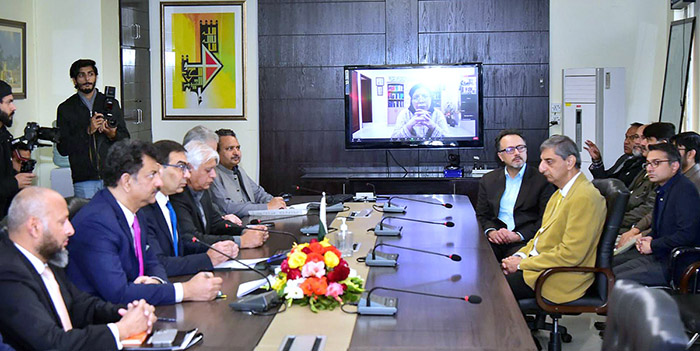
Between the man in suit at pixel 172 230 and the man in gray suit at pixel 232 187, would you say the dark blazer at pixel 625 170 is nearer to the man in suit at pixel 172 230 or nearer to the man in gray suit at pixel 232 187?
the man in gray suit at pixel 232 187

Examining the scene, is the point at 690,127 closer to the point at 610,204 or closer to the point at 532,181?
the point at 532,181

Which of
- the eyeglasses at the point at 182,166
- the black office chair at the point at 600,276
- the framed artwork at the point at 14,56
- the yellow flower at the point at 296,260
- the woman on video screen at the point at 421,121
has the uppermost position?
the framed artwork at the point at 14,56

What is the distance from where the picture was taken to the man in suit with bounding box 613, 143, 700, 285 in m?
4.79

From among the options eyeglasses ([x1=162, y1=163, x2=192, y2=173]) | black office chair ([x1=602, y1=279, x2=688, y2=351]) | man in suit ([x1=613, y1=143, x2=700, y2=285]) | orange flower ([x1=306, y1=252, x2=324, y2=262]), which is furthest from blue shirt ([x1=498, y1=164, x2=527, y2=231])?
black office chair ([x1=602, y1=279, x2=688, y2=351])

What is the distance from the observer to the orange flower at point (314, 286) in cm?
309

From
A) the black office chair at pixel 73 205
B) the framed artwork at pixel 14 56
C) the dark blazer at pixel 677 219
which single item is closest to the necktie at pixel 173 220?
the black office chair at pixel 73 205

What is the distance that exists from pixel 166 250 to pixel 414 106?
5.10 meters

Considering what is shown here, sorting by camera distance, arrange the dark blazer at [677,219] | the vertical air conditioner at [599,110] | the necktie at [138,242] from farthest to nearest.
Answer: the vertical air conditioner at [599,110]
the dark blazer at [677,219]
the necktie at [138,242]

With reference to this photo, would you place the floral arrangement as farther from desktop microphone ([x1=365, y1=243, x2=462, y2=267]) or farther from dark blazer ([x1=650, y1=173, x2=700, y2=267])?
dark blazer ([x1=650, y1=173, x2=700, y2=267])

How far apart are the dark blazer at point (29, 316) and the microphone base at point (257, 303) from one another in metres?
0.53

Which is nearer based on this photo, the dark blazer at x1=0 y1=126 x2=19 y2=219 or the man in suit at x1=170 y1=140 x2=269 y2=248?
the man in suit at x1=170 y1=140 x2=269 y2=248

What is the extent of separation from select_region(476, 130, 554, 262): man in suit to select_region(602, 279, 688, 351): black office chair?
305 centimetres

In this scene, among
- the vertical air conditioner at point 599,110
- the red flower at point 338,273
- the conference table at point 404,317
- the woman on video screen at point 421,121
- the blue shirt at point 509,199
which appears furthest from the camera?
the woman on video screen at point 421,121

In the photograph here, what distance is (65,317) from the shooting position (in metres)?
2.86
